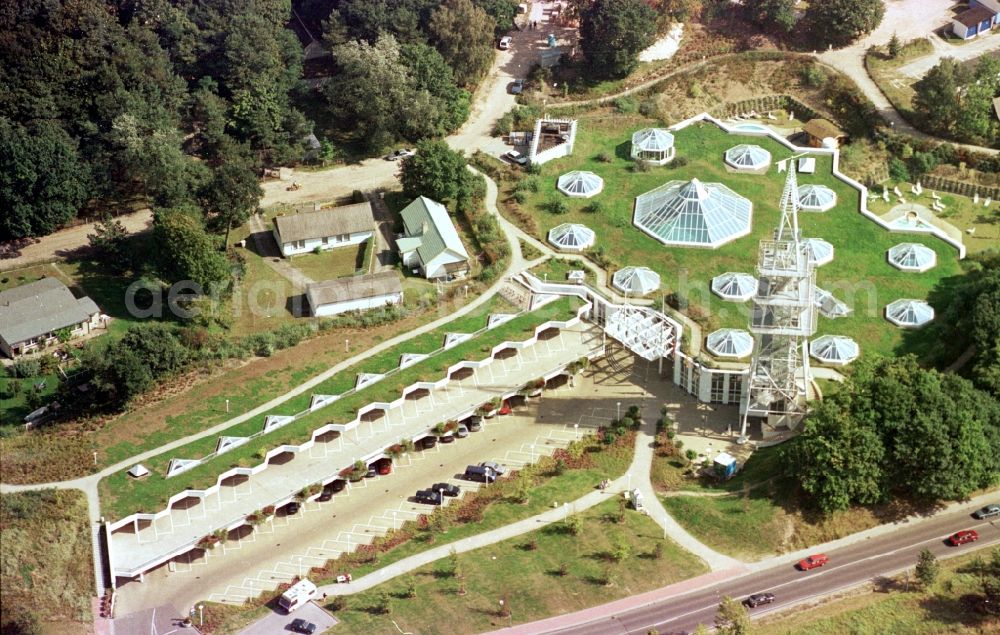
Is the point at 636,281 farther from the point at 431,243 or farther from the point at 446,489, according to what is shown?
the point at 446,489

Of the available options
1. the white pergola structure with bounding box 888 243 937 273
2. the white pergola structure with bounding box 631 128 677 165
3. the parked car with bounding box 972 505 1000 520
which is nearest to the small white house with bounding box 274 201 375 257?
the white pergola structure with bounding box 631 128 677 165

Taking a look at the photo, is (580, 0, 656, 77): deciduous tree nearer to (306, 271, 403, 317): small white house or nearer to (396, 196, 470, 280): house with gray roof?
(396, 196, 470, 280): house with gray roof

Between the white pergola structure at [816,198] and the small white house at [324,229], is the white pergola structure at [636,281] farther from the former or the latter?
the small white house at [324,229]

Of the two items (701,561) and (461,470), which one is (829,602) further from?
(461,470)

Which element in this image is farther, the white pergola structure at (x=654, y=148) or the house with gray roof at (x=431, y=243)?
the white pergola structure at (x=654, y=148)

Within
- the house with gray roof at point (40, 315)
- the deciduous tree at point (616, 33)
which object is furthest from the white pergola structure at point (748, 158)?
the house with gray roof at point (40, 315)

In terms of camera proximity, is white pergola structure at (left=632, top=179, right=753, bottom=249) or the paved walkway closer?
the paved walkway

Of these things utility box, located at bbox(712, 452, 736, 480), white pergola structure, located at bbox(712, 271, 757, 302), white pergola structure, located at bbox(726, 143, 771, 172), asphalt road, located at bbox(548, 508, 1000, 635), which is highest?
white pergola structure, located at bbox(726, 143, 771, 172)
